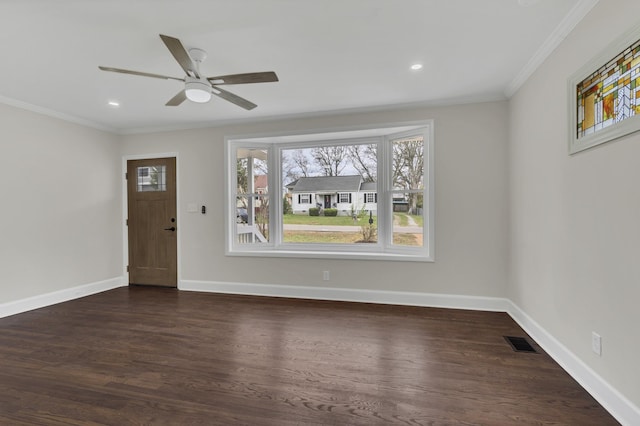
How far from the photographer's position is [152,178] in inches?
188

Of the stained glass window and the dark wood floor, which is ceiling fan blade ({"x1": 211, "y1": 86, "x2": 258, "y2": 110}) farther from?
the stained glass window

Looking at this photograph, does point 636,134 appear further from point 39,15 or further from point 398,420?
→ point 39,15

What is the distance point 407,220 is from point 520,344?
1825 millimetres

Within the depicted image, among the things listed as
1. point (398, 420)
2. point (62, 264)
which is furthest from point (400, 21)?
point (62, 264)

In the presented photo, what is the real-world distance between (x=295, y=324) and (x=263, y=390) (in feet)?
3.80

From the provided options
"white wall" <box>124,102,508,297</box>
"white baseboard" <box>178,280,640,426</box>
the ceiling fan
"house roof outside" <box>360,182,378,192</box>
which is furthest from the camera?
"house roof outside" <box>360,182,378,192</box>

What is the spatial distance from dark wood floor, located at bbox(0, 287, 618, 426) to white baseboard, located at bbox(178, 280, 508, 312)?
15 centimetres

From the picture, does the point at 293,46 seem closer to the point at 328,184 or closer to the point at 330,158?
the point at 330,158

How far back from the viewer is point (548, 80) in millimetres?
2463

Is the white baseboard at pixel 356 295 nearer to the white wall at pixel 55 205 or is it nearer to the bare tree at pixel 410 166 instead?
the bare tree at pixel 410 166

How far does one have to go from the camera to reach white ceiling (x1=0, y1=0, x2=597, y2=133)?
1.92 m

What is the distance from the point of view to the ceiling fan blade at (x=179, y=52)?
176 centimetres

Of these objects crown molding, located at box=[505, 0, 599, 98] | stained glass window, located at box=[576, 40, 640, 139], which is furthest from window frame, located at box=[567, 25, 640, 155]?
crown molding, located at box=[505, 0, 599, 98]

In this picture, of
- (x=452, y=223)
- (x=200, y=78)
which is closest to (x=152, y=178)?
(x=200, y=78)
